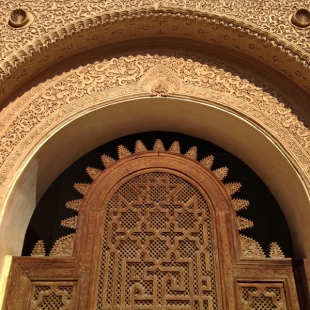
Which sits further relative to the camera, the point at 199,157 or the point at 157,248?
the point at 199,157

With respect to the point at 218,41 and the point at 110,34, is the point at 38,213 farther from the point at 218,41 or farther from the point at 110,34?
the point at 218,41

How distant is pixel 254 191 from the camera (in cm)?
377

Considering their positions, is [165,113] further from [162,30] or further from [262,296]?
[262,296]

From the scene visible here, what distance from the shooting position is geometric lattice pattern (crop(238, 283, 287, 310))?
2.21 m

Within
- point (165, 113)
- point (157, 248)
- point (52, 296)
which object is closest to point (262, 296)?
point (157, 248)

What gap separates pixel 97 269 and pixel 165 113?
123 cm

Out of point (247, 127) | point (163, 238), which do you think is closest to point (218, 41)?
point (247, 127)

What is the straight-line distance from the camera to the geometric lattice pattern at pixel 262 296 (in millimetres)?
2211

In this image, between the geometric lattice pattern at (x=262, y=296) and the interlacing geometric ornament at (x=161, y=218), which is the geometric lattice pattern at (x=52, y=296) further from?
the geometric lattice pattern at (x=262, y=296)

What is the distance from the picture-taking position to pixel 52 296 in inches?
89.7

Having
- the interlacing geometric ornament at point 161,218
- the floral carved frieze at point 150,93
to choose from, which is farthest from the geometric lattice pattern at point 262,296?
the floral carved frieze at point 150,93

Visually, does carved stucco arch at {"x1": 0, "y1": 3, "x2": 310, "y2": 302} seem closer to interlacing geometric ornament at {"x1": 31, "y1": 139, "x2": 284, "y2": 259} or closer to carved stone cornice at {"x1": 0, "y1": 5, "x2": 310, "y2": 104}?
carved stone cornice at {"x1": 0, "y1": 5, "x2": 310, "y2": 104}

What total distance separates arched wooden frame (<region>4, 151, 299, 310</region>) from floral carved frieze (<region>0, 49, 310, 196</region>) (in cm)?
54

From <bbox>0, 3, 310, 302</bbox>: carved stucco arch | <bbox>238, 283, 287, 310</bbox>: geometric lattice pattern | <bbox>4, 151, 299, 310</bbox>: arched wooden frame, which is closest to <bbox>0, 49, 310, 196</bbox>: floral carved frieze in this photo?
<bbox>0, 3, 310, 302</bbox>: carved stucco arch
